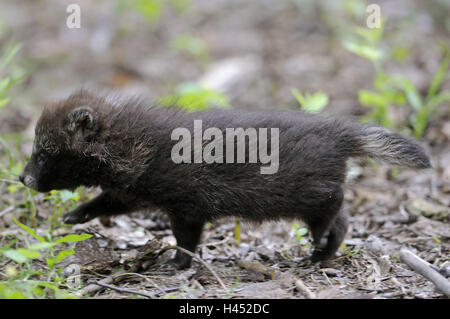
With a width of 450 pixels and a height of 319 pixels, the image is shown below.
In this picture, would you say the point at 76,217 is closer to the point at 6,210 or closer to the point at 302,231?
the point at 6,210

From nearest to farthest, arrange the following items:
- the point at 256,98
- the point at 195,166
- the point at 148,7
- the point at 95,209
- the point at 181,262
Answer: the point at 195,166
the point at 181,262
the point at 95,209
the point at 256,98
the point at 148,7

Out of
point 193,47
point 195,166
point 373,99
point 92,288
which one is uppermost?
point 193,47

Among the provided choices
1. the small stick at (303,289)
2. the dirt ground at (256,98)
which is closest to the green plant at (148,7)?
the dirt ground at (256,98)

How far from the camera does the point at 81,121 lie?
572 cm

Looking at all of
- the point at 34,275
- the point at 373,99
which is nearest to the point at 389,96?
the point at 373,99

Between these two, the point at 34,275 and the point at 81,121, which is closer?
the point at 34,275

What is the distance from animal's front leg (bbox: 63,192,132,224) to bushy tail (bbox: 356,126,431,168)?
2311mm

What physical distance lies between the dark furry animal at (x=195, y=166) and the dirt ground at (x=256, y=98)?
1.26 ft

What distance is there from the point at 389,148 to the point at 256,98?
196 inches

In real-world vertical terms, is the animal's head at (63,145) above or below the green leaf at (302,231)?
above

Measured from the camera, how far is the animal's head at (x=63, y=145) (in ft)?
18.8

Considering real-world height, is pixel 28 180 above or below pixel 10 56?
below

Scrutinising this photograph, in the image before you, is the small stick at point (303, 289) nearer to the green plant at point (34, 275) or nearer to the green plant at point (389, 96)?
the green plant at point (34, 275)

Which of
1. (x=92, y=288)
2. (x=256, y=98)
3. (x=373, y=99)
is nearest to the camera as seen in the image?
(x=92, y=288)
